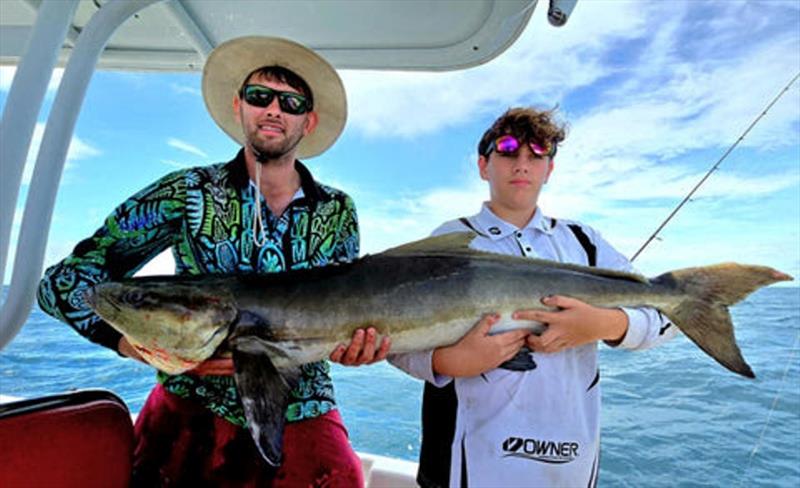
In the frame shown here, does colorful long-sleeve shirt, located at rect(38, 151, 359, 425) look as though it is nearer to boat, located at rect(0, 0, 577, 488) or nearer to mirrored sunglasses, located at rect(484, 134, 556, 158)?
boat, located at rect(0, 0, 577, 488)

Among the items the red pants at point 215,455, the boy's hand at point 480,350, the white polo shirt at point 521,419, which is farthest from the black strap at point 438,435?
the red pants at point 215,455

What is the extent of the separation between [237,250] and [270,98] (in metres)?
0.64

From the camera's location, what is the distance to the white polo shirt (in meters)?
1.91

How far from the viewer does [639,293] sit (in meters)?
2.00

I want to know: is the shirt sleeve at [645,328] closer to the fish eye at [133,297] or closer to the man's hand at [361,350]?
the man's hand at [361,350]

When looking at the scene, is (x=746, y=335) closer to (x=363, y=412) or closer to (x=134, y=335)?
(x=363, y=412)

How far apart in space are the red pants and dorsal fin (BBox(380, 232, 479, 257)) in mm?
774

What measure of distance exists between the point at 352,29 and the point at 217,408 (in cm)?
213

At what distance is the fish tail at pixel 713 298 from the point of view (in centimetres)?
197

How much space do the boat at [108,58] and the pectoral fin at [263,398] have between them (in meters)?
0.67

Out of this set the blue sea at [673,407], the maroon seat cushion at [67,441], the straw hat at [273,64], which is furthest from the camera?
the blue sea at [673,407]

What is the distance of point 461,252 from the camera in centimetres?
202

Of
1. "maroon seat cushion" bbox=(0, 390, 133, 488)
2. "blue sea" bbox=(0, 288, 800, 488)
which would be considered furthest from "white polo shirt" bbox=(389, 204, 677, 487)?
"blue sea" bbox=(0, 288, 800, 488)

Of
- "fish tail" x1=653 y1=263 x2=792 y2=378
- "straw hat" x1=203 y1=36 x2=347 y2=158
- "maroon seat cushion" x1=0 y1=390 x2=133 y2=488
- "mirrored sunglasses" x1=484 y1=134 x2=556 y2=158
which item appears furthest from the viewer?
"straw hat" x1=203 y1=36 x2=347 y2=158
